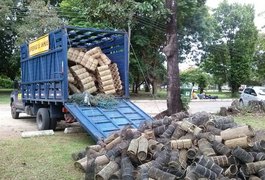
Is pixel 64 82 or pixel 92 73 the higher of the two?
pixel 92 73

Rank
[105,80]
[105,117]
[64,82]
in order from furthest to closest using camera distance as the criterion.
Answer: [105,80] → [64,82] → [105,117]

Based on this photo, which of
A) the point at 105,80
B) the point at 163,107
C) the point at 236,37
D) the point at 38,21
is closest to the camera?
the point at 105,80

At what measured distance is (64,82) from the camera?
9.73 metres

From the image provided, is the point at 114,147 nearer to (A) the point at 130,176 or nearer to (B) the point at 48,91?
(A) the point at 130,176

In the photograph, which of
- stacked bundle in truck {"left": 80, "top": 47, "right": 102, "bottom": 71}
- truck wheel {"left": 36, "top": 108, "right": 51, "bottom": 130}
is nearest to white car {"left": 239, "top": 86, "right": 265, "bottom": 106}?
stacked bundle in truck {"left": 80, "top": 47, "right": 102, "bottom": 71}

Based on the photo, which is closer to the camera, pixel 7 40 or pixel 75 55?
pixel 75 55

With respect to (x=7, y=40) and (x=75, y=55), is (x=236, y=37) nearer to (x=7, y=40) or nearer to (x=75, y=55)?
(x=7, y=40)

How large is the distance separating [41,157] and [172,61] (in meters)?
6.80

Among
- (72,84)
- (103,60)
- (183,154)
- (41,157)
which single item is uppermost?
(103,60)

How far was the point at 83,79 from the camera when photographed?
10.5 m

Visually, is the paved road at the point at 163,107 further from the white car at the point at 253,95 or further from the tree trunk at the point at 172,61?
the tree trunk at the point at 172,61

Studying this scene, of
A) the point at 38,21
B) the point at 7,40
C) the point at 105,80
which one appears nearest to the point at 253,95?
the point at 105,80

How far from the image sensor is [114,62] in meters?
11.3

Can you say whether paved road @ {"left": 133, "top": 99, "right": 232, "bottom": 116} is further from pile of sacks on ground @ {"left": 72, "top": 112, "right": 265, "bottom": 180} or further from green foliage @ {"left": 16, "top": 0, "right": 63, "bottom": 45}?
pile of sacks on ground @ {"left": 72, "top": 112, "right": 265, "bottom": 180}
